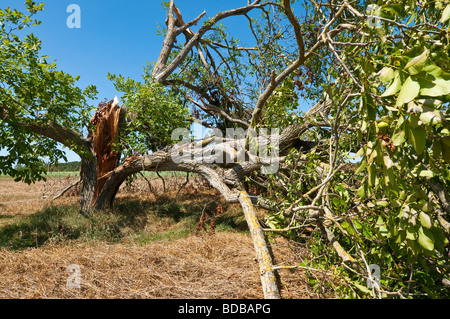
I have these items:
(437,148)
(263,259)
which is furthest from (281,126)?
(437,148)

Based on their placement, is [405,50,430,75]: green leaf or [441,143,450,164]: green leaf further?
[441,143,450,164]: green leaf

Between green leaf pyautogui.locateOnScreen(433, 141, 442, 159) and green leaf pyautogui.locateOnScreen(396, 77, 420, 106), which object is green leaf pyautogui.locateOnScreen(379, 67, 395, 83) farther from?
green leaf pyautogui.locateOnScreen(433, 141, 442, 159)

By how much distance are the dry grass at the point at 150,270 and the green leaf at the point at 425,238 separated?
181 cm

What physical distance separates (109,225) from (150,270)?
9.14 feet

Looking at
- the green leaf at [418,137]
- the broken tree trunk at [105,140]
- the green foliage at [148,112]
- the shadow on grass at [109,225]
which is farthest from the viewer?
the broken tree trunk at [105,140]

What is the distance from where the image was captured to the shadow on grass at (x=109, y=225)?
5.00m

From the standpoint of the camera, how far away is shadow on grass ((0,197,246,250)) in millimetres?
4996

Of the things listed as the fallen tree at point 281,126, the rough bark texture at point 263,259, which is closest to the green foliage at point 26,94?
the fallen tree at point 281,126

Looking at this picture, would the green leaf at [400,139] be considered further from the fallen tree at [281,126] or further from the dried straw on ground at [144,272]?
the dried straw on ground at [144,272]

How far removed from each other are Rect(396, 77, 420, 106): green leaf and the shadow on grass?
4043mm

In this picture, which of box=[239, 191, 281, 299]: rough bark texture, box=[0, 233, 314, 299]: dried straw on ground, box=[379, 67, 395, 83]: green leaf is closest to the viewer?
box=[379, 67, 395, 83]: green leaf

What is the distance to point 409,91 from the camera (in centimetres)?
101

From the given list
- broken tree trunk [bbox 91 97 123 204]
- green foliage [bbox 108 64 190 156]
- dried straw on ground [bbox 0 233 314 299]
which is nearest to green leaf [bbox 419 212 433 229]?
dried straw on ground [bbox 0 233 314 299]
